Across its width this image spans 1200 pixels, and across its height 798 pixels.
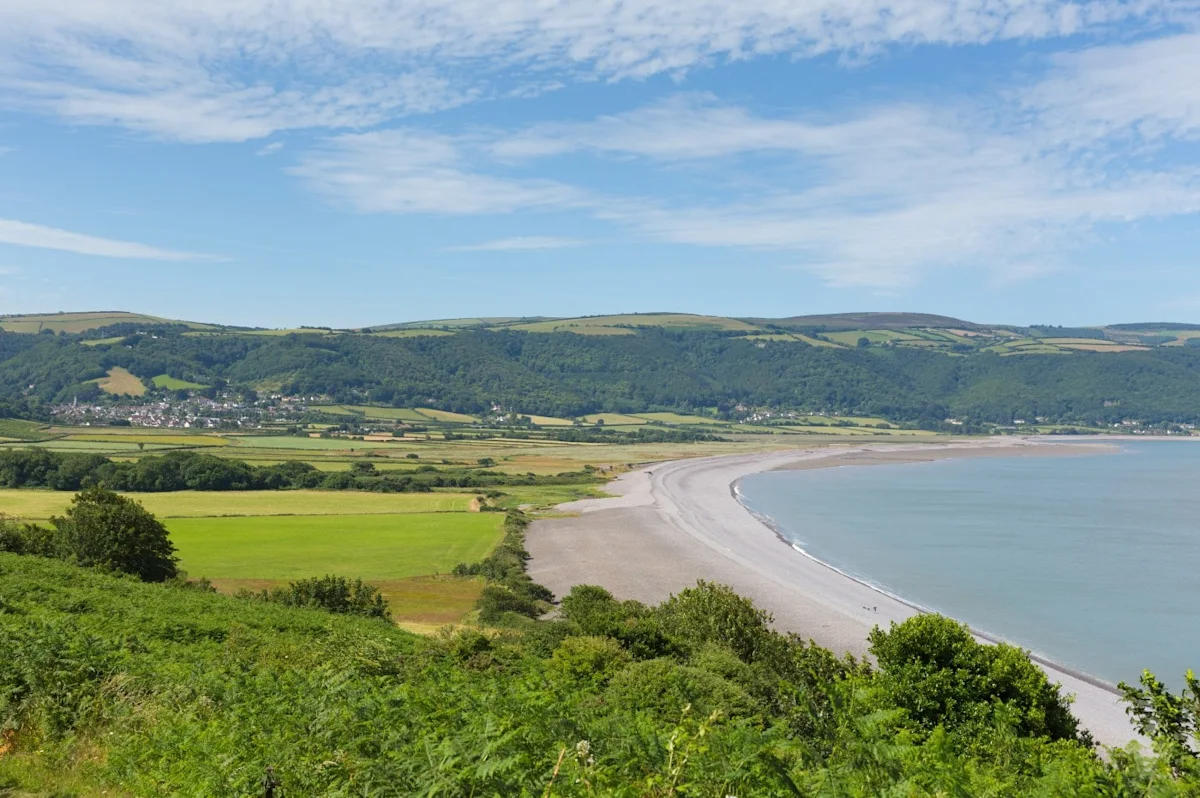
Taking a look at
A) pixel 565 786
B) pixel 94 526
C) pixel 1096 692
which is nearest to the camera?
pixel 565 786

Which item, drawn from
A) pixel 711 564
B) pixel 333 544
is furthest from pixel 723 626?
pixel 333 544

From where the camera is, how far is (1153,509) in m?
75.0

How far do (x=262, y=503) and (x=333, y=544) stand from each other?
2339 cm

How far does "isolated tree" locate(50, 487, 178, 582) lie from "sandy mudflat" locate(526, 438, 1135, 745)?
1771 centimetres

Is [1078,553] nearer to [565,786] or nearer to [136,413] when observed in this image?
[565,786]

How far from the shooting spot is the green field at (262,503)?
6688 centimetres

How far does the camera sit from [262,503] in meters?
75.6

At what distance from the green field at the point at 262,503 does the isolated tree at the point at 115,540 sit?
28809 mm

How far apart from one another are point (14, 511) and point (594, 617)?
2113 inches

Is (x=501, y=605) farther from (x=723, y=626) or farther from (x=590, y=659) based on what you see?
(x=590, y=659)

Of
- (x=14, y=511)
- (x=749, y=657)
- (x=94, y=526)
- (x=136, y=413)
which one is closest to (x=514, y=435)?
(x=136, y=413)

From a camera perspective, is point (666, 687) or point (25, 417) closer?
point (666, 687)

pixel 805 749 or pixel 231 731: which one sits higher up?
pixel 805 749

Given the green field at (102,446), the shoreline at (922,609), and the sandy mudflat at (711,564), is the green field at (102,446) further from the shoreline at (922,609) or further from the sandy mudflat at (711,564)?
the shoreline at (922,609)
